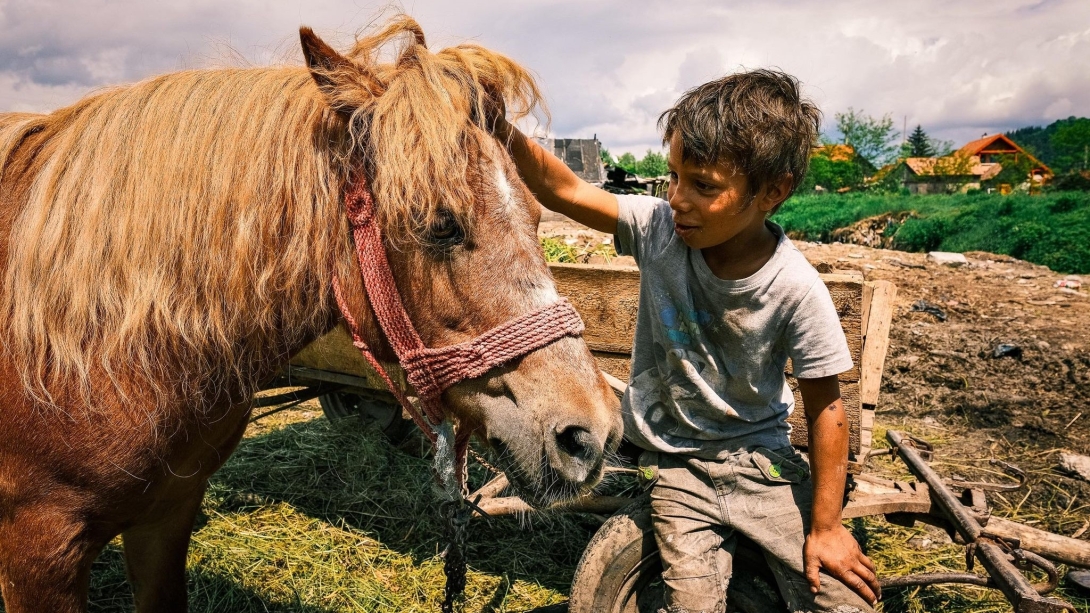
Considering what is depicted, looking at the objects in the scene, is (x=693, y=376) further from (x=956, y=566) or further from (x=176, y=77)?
(x=956, y=566)

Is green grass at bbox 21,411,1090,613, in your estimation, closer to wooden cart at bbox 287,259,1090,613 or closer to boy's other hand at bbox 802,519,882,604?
wooden cart at bbox 287,259,1090,613

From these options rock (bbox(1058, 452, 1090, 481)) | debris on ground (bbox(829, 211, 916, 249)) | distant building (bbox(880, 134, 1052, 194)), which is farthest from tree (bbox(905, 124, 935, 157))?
rock (bbox(1058, 452, 1090, 481))

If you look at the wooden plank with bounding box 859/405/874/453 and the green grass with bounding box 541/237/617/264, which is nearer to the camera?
the wooden plank with bounding box 859/405/874/453

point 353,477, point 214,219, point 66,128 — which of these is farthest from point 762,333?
point 353,477

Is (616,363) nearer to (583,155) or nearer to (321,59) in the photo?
(321,59)

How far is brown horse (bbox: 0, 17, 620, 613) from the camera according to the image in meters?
1.45

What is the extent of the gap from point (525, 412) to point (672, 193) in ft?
3.00

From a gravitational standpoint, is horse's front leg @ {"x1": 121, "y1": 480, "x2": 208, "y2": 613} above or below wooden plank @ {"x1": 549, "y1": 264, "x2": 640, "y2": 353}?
below

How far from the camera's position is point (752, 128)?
→ 1.79m

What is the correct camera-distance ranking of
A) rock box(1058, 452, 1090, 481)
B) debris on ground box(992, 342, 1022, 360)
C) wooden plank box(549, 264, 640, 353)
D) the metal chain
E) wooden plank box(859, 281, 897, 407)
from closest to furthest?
the metal chain → wooden plank box(549, 264, 640, 353) → wooden plank box(859, 281, 897, 407) → rock box(1058, 452, 1090, 481) → debris on ground box(992, 342, 1022, 360)

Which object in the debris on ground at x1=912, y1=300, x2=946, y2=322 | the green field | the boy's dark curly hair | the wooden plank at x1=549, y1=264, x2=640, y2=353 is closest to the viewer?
the boy's dark curly hair

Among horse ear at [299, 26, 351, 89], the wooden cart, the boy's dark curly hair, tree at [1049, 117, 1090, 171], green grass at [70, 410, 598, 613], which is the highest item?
tree at [1049, 117, 1090, 171]

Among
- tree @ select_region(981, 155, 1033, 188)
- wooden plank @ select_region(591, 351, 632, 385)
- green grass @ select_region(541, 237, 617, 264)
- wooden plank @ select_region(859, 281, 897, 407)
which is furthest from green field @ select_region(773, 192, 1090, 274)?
tree @ select_region(981, 155, 1033, 188)

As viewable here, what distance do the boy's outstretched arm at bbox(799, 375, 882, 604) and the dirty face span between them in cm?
79
